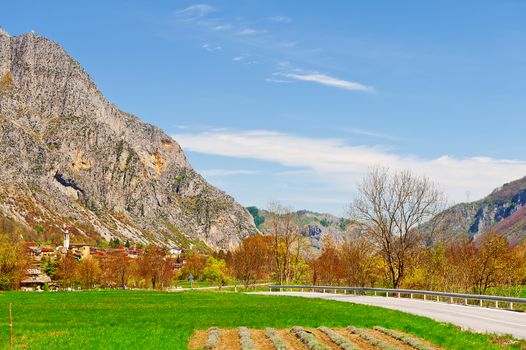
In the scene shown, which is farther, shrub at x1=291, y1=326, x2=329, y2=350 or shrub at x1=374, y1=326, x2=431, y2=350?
shrub at x1=291, y1=326, x2=329, y2=350

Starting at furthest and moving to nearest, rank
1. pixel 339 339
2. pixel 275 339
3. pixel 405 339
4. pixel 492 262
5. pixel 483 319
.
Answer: pixel 492 262 → pixel 483 319 → pixel 275 339 → pixel 339 339 → pixel 405 339

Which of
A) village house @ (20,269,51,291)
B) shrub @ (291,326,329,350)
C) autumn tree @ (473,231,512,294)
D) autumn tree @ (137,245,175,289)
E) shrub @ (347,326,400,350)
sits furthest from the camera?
autumn tree @ (137,245,175,289)

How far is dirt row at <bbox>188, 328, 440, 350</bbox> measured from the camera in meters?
24.4

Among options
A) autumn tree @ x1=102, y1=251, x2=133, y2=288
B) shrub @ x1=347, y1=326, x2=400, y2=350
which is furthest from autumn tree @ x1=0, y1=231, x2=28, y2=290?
shrub @ x1=347, y1=326, x2=400, y2=350

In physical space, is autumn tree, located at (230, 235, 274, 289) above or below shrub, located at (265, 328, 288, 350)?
above

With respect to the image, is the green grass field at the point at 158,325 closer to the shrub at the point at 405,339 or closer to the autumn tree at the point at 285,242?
the shrub at the point at 405,339

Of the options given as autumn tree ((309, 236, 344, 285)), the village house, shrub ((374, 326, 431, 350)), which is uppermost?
autumn tree ((309, 236, 344, 285))

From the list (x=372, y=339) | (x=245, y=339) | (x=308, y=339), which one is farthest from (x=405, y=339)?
(x=245, y=339)

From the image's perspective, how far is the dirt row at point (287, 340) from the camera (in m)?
24.4

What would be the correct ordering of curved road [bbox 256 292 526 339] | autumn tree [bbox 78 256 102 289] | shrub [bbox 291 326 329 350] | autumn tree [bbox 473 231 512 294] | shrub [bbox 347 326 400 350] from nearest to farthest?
shrub [bbox 347 326 400 350], shrub [bbox 291 326 329 350], curved road [bbox 256 292 526 339], autumn tree [bbox 473 231 512 294], autumn tree [bbox 78 256 102 289]

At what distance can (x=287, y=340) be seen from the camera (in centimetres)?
2673

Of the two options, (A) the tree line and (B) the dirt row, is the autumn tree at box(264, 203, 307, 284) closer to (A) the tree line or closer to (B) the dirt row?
(A) the tree line

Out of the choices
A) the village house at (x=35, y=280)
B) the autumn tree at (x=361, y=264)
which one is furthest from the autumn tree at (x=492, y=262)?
the village house at (x=35, y=280)

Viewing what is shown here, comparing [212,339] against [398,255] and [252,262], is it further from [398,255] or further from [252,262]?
[252,262]
